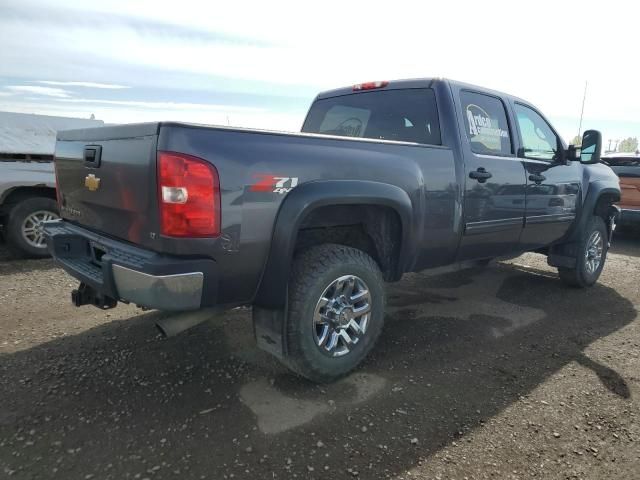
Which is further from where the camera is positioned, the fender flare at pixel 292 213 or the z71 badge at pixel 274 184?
the fender flare at pixel 292 213

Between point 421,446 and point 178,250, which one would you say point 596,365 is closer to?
point 421,446

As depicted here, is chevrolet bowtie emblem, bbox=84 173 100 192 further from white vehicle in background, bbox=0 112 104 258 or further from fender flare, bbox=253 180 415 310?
white vehicle in background, bbox=0 112 104 258

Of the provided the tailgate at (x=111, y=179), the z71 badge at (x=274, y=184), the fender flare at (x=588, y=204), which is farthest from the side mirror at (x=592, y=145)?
the tailgate at (x=111, y=179)

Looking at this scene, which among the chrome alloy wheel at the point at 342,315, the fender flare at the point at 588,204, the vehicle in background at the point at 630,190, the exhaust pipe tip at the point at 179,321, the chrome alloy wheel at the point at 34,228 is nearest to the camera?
the exhaust pipe tip at the point at 179,321

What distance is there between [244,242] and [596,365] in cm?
273

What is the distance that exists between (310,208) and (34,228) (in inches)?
189

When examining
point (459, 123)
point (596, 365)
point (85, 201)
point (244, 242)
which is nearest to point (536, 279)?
point (596, 365)

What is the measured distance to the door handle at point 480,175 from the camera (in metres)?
3.54

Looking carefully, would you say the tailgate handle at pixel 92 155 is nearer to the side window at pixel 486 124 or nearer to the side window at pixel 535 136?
the side window at pixel 486 124

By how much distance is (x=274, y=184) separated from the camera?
2412mm

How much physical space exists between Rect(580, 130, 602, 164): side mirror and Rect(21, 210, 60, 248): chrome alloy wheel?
6.26 m

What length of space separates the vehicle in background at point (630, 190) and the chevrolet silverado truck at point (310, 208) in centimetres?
409

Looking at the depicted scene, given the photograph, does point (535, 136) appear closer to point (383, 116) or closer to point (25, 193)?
point (383, 116)

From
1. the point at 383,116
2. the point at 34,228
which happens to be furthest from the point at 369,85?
the point at 34,228
